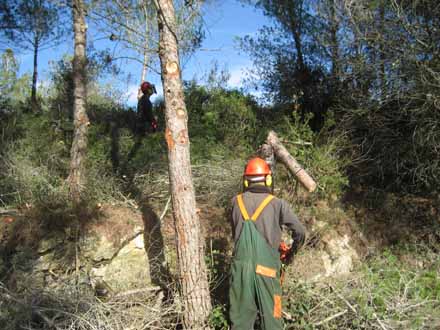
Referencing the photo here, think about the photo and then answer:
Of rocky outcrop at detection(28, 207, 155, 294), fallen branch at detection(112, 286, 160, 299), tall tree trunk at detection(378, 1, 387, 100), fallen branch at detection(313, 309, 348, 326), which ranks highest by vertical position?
tall tree trunk at detection(378, 1, 387, 100)

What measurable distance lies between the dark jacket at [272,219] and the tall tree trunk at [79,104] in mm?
3379

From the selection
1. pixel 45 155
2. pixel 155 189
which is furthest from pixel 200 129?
pixel 45 155

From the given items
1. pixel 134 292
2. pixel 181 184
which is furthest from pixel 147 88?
pixel 134 292

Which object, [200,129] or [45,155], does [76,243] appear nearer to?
[45,155]

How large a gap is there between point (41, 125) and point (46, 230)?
4177 mm

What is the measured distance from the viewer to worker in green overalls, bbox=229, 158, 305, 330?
3.65m

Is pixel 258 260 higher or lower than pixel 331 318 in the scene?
higher

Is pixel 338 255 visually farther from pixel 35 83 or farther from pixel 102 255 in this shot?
pixel 35 83

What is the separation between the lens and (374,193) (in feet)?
25.7

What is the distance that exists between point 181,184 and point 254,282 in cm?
129

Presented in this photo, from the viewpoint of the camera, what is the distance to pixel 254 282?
367 cm

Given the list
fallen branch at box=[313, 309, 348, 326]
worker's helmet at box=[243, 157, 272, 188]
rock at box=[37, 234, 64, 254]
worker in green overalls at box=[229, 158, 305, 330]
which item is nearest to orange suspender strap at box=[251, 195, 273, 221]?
worker in green overalls at box=[229, 158, 305, 330]

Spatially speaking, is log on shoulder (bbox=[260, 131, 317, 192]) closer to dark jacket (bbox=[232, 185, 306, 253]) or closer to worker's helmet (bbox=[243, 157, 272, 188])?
worker's helmet (bbox=[243, 157, 272, 188])

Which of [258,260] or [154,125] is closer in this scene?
[258,260]
